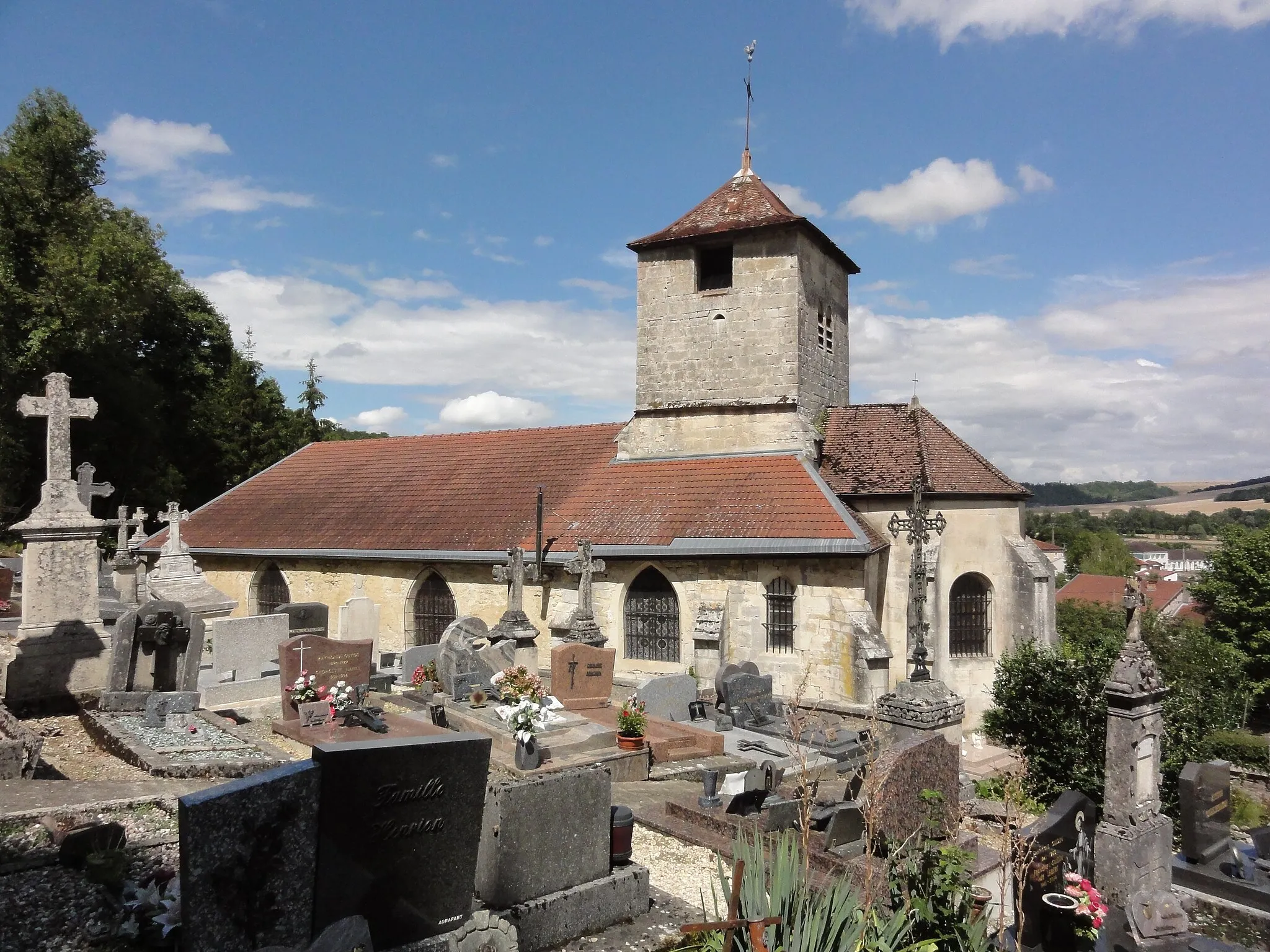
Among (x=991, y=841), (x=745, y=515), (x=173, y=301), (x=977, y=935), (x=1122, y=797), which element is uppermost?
(x=173, y=301)

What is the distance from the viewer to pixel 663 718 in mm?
13383

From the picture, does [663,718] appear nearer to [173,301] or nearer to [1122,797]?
[1122,797]

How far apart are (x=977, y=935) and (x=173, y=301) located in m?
41.3

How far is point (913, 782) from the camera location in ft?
23.9

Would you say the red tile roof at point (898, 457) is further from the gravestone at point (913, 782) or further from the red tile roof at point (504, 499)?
the gravestone at point (913, 782)

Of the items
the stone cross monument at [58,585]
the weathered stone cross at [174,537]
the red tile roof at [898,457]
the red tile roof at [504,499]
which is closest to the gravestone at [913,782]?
the red tile roof at [504,499]

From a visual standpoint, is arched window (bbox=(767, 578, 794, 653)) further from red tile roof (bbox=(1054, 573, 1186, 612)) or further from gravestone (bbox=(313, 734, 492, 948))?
red tile roof (bbox=(1054, 573, 1186, 612))

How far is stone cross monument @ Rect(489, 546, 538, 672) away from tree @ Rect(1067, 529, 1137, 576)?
74.2 m

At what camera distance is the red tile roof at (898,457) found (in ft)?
58.5

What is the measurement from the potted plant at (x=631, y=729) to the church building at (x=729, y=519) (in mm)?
5141

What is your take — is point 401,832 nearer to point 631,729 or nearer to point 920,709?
point 631,729

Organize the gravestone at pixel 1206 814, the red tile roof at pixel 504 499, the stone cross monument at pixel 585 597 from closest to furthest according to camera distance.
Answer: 1. the gravestone at pixel 1206 814
2. the stone cross monument at pixel 585 597
3. the red tile roof at pixel 504 499

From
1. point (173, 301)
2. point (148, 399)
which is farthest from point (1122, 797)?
point (173, 301)

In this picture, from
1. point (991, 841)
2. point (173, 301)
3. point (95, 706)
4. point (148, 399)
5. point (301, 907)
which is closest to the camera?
point (301, 907)
